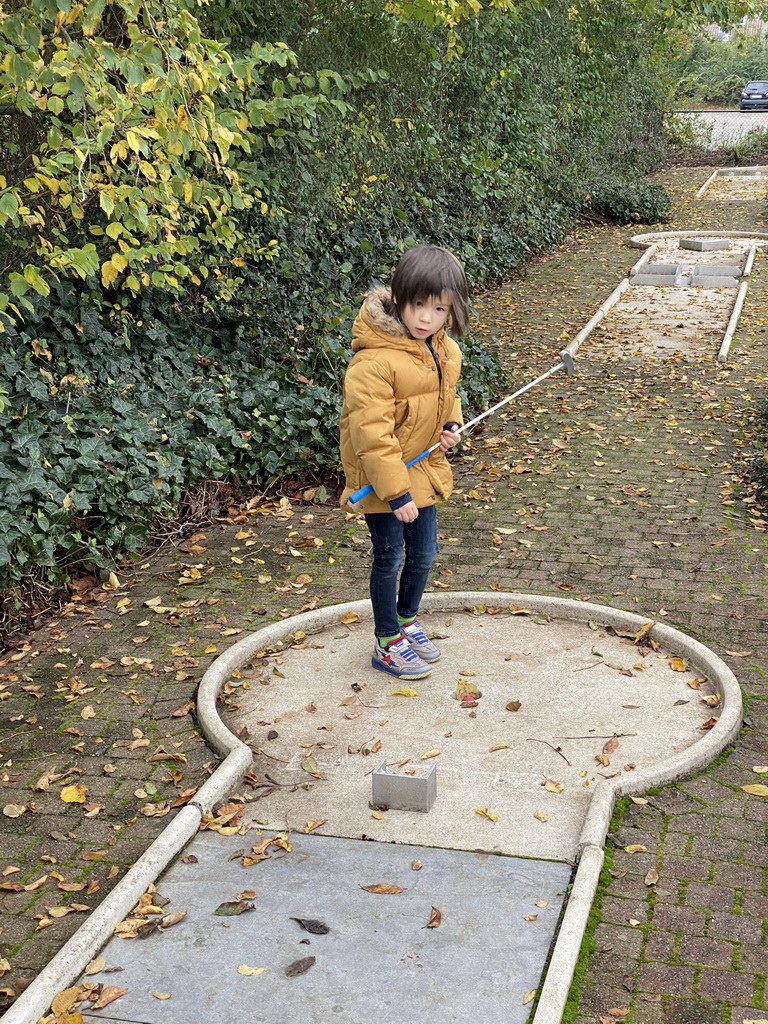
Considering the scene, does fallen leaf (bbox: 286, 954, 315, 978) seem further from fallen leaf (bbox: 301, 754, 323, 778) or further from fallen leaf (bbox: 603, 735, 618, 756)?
fallen leaf (bbox: 603, 735, 618, 756)

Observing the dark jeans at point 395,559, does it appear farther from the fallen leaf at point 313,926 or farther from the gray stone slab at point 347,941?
the fallen leaf at point 313,926

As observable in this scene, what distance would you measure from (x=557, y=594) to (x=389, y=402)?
1.96 m

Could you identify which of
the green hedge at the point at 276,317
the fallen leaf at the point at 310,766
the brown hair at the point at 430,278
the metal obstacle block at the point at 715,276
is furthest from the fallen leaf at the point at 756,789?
the metal obstacle block at the point at 715,276

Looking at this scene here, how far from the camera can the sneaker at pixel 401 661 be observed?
4.93 metres

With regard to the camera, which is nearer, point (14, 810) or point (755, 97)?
point (14, 810)

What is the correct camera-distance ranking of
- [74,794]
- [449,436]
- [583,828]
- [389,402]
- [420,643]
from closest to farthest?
[583,828] → [74,794] → [389,402] → [449,436] → [420,643]

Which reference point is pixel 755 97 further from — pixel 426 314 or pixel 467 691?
pixel 467 691

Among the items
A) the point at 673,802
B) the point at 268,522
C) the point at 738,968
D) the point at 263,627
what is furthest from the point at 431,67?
the point at 738,968

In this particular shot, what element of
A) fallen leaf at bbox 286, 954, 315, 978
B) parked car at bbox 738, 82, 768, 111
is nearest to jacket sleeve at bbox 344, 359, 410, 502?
fallen leaf at bbox 286, 954, 315, 978

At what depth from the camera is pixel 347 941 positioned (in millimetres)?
3268

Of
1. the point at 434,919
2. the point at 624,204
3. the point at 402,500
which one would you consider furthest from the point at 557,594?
the point at 624,204

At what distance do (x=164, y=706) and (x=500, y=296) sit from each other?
11.1 metres

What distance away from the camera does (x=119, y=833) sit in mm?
3947

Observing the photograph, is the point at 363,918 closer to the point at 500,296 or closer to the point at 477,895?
the point at 477,895
